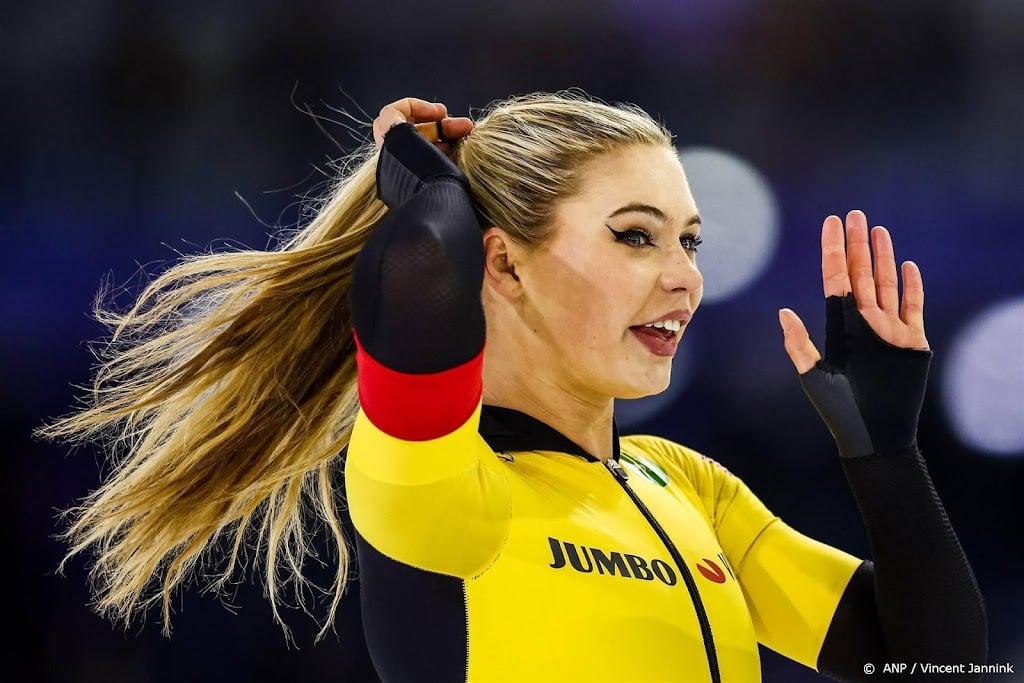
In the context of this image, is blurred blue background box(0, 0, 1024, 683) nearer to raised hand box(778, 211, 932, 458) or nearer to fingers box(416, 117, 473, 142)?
fingers box(416, 117, 473, 142)

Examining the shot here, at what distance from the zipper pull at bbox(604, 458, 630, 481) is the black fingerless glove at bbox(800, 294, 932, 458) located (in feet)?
1.23

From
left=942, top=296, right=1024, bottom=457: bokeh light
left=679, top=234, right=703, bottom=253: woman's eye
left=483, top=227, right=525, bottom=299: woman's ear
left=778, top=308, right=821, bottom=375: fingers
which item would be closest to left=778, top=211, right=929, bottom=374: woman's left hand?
left=778, top=308, right=821, bottom=375: fingers

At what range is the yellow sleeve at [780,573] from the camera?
189cm

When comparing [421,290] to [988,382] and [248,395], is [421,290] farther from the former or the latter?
[988,382]

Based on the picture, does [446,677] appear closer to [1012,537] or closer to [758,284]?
[758,284]

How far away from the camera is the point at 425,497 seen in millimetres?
1237

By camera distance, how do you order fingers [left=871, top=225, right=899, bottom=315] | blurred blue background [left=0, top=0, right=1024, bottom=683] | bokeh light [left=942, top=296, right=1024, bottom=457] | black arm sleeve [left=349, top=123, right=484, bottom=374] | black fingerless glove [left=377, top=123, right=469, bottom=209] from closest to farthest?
black arm sleeve [left=349, top=123, right=484, bottom=374] < black fingerless glove [left=377, top=123, right=469, bottom=209] < fingers [left=871, top=225, right=899, bottom=315] < blurred blue background [left=0, top=0, right=1024, bottom=683] < bokeh light [left=942, top=296, right=1024, bottom=457]

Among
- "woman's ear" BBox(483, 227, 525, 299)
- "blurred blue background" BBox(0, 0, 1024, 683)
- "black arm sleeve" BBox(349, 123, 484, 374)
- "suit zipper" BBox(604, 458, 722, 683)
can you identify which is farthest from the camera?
"blurred blue background" BBox(0, 0, 1024, 683)

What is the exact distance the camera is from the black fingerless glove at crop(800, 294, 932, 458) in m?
1.75

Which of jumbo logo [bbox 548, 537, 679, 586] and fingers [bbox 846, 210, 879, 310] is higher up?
fingers [bbox 846, 210, 879, 310]

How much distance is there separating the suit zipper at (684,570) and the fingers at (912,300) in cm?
57

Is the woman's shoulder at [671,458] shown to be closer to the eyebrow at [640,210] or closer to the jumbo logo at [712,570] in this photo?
the jumbo logo at [712,570]

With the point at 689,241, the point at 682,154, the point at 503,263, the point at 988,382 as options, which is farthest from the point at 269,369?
the point at 988,382

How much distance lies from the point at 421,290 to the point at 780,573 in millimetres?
1088
